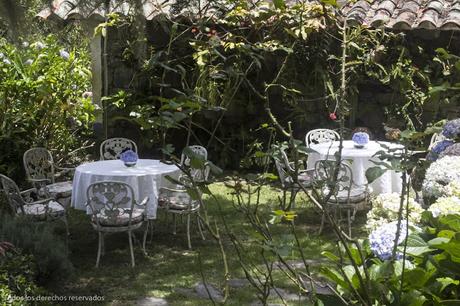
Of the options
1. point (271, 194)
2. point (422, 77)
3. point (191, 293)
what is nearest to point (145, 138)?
point (271, 194)

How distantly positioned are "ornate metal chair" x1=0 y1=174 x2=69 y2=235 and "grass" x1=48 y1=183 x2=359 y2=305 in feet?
1.53

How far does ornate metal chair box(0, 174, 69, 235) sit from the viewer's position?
5656 mm

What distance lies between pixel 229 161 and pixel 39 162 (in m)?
3.41

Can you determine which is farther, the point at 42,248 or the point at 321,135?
the point at 321,135

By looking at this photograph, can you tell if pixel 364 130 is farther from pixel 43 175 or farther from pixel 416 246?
pixel 416 246

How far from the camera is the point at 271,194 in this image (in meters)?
8.67

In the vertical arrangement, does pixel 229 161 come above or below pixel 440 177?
below

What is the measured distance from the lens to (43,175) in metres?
7.39

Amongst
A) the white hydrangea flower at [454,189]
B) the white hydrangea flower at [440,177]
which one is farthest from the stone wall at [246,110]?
the white hydrangea flower at [454,189]

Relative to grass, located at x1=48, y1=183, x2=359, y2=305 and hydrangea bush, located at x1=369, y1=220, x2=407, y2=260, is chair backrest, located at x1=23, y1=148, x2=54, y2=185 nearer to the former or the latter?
grass, located at x1=48, y1=183, x2=359, y2=305

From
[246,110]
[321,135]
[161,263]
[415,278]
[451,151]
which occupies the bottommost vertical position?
[161,263]

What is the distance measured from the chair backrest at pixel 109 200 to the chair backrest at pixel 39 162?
1.70m

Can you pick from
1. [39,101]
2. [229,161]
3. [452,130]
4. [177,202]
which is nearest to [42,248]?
[177,202]

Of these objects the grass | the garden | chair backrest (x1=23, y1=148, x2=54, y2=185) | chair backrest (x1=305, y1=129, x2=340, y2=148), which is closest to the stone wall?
the garden
